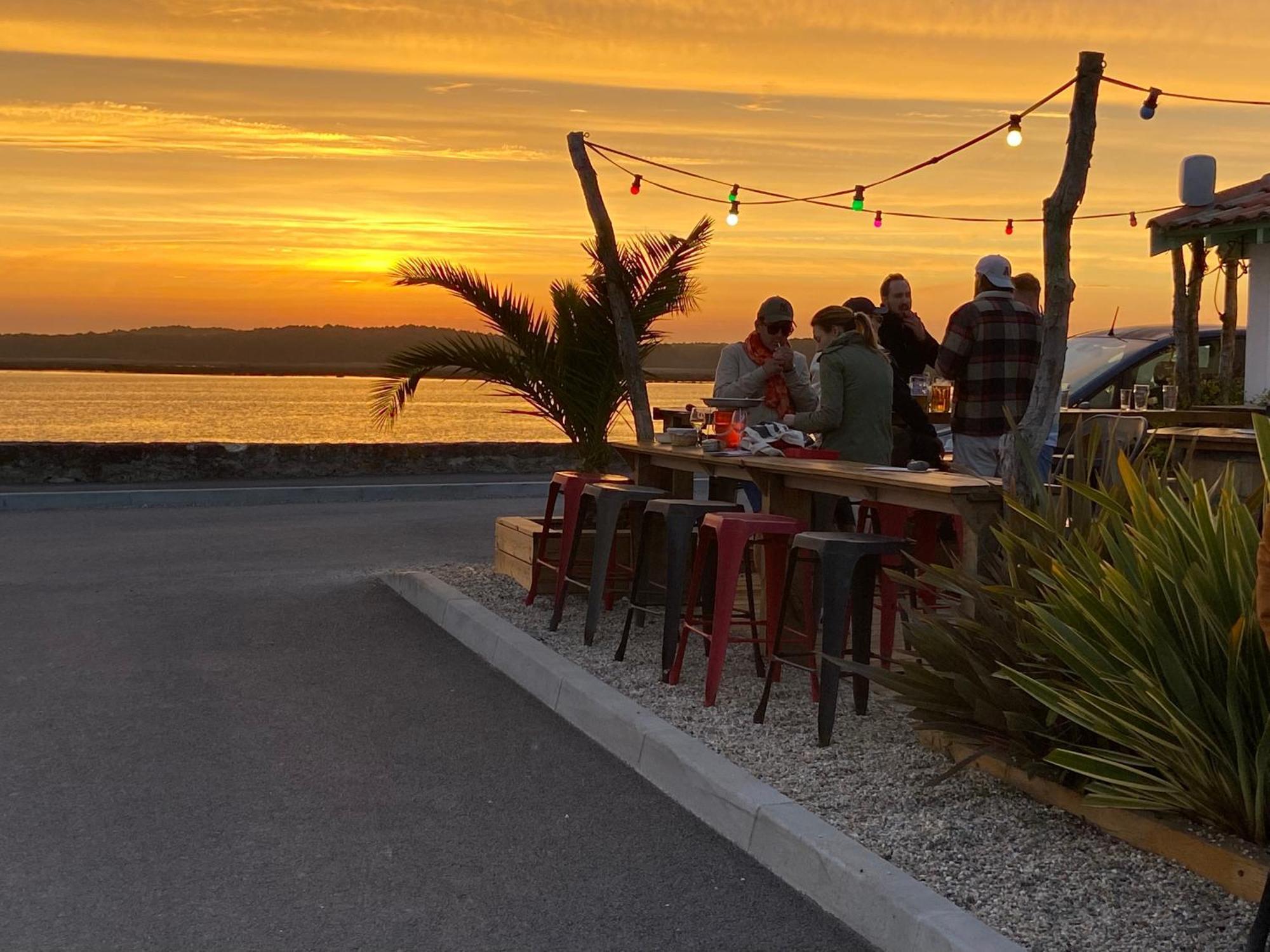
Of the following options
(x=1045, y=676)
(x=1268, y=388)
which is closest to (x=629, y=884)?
(x=1045, y=676)

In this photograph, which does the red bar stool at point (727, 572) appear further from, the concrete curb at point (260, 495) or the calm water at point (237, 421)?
the calm water at point (237, 421)

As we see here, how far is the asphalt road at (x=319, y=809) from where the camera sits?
175 inches

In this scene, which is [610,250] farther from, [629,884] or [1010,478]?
[629,884]

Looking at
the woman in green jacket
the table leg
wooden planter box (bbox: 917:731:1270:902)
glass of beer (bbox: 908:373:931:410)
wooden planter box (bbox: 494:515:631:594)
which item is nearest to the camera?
wooden planter box (bbox: 917:731:1270:902)

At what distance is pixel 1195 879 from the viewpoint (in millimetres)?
4504

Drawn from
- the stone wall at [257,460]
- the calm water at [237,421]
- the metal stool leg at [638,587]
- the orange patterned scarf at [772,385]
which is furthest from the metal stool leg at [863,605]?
the calm water at [237,421]

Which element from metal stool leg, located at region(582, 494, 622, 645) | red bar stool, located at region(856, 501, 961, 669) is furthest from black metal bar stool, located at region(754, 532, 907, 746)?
metal stool leg, located at region(582, 494, 622, 645)

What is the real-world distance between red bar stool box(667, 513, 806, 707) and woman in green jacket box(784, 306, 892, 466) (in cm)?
113

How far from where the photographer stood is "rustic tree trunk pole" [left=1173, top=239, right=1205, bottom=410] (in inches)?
673

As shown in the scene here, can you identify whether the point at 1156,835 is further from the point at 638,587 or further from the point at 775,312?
the point at 775,312

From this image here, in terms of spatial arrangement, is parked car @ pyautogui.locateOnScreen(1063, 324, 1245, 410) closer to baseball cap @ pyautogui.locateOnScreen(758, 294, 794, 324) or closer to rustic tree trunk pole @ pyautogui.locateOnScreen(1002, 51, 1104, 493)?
baseball cap @ pyautogui.locateOnScreen(758, 294, 794, 324)

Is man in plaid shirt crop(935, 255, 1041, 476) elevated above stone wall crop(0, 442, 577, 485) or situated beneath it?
elevated above

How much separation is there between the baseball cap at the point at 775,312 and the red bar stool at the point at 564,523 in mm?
1357

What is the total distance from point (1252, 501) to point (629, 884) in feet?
8.75
